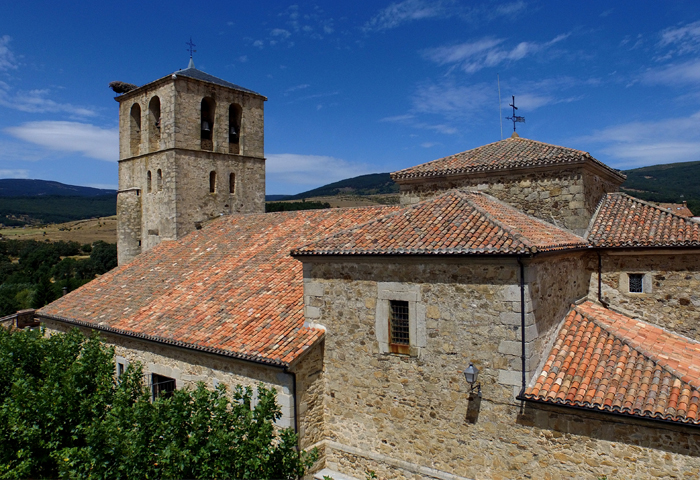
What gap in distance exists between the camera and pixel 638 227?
32.8 feet

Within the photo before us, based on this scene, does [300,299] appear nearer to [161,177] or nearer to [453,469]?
[453,469]

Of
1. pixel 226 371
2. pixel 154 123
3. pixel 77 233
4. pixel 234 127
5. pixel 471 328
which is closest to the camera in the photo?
pixel 471 328

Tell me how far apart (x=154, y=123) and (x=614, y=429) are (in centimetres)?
1740

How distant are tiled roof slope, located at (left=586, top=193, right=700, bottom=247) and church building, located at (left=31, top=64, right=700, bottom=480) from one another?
2.0 inches

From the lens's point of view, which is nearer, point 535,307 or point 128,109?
point 535,307

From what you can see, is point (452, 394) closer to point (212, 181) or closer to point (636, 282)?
point (636, 282)

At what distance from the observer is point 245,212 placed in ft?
61.8

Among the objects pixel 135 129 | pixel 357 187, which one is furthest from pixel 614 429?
pixel 357 187

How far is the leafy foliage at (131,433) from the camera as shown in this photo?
6.25 m

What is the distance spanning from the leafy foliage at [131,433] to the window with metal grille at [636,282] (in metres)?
7.29

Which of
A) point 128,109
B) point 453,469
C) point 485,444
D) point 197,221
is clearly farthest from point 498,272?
point 128,109

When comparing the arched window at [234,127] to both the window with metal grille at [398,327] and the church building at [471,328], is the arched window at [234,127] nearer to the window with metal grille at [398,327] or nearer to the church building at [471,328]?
the church building at [471,328]

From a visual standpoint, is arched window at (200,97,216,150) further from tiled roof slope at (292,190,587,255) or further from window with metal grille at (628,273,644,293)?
window with metal grille at (628,273,644,293)

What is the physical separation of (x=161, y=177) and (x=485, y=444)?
14.4 m
